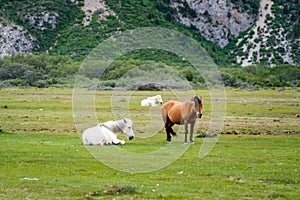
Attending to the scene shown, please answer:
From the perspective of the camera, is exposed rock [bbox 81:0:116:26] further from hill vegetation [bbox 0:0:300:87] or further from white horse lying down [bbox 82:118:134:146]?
white horse lying down [bbox 82:118:134:146]

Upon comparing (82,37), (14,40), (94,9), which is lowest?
(14,40)

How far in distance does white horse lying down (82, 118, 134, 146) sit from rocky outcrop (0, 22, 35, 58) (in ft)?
492

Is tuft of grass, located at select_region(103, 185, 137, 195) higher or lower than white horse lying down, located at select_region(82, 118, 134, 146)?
lower

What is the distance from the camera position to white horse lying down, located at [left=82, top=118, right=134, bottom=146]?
1075 inches

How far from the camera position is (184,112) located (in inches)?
1121

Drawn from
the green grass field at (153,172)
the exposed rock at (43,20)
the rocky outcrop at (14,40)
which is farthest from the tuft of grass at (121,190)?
the exposed rock at (43,20)

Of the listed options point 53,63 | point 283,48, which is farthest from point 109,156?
point 283,48

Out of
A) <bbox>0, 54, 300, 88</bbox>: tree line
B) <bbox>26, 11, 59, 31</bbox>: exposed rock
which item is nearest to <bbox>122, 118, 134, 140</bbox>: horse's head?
<bbox>0, 54, 300, 88</bbox>: tree line

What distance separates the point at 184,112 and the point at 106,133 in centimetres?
352

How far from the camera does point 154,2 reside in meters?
199

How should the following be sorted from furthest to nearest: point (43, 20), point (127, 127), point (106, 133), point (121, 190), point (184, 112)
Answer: point (43, 20), point (184, 112), point (127, 127), point (106, 133), point (121, 190)

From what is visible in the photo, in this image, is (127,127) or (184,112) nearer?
(127,127)

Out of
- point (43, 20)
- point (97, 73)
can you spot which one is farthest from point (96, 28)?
point (97, 73)

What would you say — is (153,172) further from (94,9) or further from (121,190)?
(94,9)
